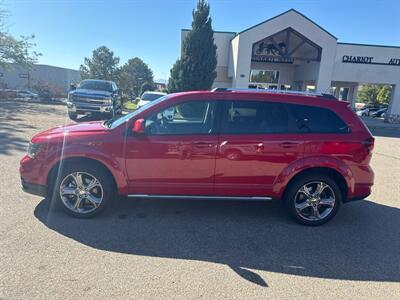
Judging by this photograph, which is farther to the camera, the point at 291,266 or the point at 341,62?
the point at 341,62

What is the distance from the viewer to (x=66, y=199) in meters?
4.07

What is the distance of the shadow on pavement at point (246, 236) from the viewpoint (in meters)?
3.22

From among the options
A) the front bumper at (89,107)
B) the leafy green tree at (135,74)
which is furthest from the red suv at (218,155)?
the leafy green tree at (135,74)

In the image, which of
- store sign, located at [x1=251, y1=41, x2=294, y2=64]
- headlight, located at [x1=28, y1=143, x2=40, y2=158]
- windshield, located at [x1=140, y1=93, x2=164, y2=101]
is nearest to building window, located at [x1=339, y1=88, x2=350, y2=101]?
store sign, located at [x1=251, y1=41, x2=294, y2=64]

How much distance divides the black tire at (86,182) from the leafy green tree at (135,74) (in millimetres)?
68930

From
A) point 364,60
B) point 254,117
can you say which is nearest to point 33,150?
point 254,117

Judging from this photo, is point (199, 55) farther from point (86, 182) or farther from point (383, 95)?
point (383, 95)

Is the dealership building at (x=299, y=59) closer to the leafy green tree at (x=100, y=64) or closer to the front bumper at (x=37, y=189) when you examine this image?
the front bumper at (x=37, y=189)

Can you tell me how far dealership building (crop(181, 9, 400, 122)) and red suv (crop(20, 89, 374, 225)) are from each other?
1673cm

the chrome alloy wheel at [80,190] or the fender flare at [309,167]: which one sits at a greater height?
the fender flare at [309,167]

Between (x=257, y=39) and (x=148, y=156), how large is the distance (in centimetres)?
1901

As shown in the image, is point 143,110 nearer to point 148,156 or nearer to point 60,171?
point 148,156

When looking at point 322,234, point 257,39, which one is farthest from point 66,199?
point 257,39

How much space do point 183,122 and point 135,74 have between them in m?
85.6
